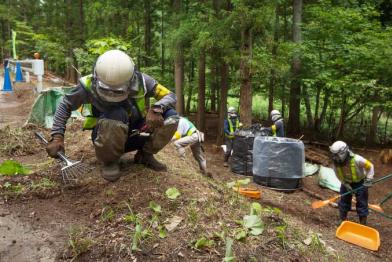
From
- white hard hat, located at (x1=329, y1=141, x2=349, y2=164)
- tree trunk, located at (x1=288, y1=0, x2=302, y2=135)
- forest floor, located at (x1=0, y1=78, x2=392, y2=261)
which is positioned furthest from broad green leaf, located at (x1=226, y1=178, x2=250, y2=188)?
tree trunk, located at (x1=288, y1=0, x2=302, y2=135)

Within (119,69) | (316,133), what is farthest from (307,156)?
(119,69)

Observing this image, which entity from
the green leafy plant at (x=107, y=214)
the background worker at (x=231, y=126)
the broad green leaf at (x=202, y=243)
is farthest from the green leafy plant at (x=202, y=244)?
the background worker at (x=231, y=126)

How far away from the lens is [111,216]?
2959 millimetres

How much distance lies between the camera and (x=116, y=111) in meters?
3.43

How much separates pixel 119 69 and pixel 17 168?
5.25ft

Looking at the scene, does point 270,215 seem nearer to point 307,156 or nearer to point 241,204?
point 241,204

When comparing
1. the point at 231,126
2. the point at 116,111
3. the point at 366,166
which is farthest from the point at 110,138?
the point at 231,126

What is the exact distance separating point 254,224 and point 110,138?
1.46 m

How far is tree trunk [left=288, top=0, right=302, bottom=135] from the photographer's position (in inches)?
504

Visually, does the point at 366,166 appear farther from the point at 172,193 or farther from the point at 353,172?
the point at 172,193

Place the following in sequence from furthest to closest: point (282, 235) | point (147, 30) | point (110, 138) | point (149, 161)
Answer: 1. point (147, 30)
2. point (149, 161)
3. point (110, 138)
4. point (282, 235)

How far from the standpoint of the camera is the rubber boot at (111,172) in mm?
3566

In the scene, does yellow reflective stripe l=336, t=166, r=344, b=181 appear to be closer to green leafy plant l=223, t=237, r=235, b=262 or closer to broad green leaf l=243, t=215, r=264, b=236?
broad green leaf l=243, t=215, r=264, b=236

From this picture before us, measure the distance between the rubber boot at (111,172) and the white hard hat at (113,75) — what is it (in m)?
0.69
